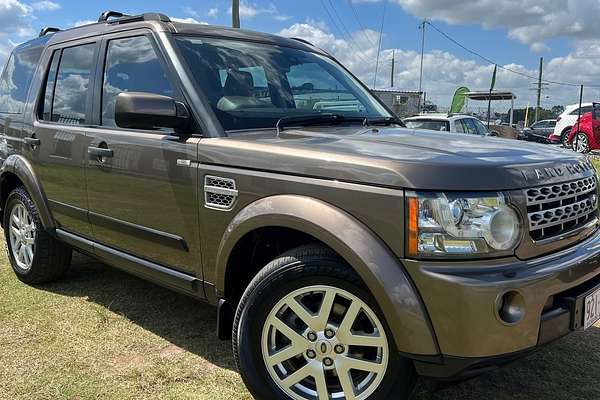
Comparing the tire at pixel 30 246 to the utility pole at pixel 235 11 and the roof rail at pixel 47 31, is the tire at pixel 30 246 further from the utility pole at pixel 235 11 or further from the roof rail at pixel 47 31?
the utility pole at pixel 235 11

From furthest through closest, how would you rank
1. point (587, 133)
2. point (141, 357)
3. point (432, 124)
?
point (587, 133) → point (432, 124) → point (141, 357)

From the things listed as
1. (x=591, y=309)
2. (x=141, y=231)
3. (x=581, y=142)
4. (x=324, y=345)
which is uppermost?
(x=141, y=231)

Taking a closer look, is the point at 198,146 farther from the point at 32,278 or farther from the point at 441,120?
the point at 441,120

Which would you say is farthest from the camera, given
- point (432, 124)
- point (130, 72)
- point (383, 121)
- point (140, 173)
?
point (432, 124)

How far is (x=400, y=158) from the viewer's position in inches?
87.9

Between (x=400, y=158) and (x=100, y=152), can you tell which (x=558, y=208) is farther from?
(x=100, y=152)

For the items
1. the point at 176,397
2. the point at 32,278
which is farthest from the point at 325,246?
the point at 32,278

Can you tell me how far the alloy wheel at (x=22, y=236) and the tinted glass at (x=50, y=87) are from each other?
2.64ft

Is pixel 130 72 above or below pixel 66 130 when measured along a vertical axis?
above

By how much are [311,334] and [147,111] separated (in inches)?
53.7

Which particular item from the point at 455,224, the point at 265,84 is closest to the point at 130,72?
the point at 265,84

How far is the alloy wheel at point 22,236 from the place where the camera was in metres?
4.53

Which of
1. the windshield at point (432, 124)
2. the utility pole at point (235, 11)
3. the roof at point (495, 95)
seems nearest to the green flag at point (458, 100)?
the roof at point (495, 95)

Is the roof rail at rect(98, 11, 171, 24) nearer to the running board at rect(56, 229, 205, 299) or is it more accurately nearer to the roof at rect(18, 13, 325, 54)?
the roof at rect(18, 13, 325, 54)
